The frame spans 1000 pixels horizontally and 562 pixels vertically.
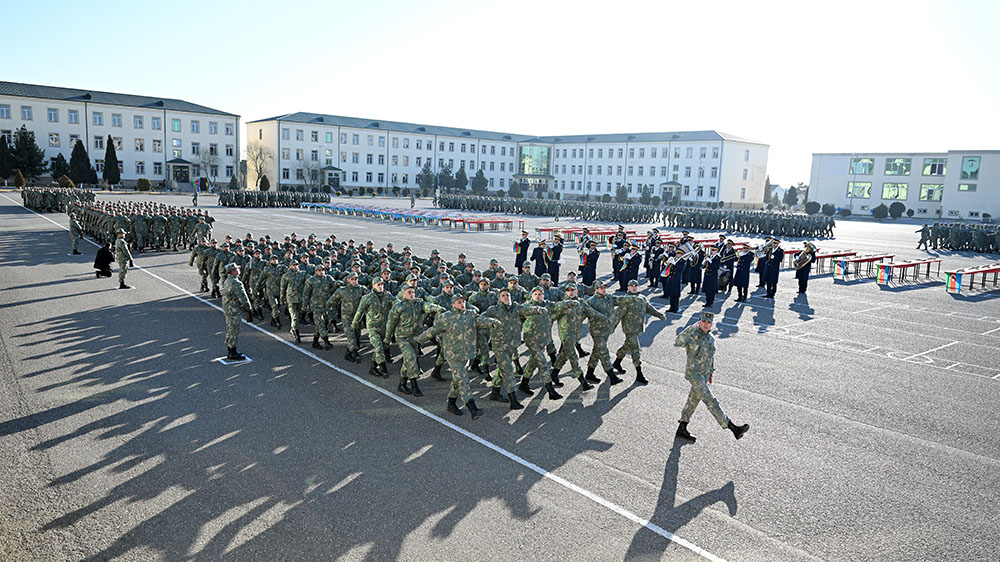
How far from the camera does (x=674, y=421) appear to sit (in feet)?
30.6

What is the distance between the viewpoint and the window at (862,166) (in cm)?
8128

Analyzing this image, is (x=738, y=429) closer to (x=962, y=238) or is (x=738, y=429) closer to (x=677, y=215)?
(x=962, y=238)

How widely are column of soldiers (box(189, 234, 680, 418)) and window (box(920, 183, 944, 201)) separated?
81348 millimetres

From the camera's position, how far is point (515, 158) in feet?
367

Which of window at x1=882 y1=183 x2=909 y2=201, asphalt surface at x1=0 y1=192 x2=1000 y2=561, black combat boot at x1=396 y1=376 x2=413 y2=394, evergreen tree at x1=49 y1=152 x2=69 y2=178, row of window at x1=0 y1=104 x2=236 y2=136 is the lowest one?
asphalt surface at x1=0 y1=192 x2=1000 y2=561

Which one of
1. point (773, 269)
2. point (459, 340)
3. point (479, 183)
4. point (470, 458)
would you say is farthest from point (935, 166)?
point (470, 458)

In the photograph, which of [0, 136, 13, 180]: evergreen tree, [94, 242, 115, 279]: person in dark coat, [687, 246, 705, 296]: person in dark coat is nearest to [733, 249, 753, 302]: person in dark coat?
[687, 246, 705, 296]: person in dark coat

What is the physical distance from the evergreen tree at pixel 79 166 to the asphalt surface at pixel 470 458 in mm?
64861

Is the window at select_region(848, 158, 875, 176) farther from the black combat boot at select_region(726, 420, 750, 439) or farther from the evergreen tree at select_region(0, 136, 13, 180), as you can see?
the evergreen tree at select_region(0, 136, 13, 180)

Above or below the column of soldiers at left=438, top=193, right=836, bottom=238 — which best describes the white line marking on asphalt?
below

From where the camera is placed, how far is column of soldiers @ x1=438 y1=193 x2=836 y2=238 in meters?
46.5

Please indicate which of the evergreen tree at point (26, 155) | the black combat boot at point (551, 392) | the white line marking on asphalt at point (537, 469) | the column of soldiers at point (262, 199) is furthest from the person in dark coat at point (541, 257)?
→ the evergreen tree at point (26, 155)

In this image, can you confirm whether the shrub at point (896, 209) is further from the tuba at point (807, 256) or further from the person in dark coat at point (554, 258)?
the person in dark coat at point (554, 258)

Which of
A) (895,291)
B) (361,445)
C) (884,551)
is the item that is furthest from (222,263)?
(895,291)
